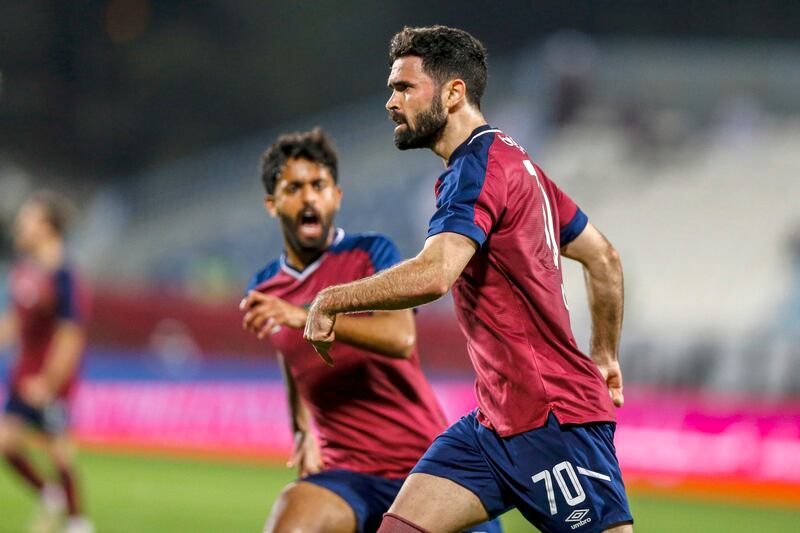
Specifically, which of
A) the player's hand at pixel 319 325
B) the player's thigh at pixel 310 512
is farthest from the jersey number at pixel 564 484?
the player's thigh at pixel 310 512

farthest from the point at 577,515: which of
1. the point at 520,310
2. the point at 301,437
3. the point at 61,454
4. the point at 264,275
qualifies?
the point at 61,454

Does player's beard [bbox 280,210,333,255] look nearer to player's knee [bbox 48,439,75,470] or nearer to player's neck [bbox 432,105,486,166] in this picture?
player's neck [bbox 432,105,486,166]

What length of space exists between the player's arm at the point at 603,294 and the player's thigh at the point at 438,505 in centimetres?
77

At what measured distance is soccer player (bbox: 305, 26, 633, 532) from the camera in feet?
12.8

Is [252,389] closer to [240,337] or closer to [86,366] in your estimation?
[240,337]

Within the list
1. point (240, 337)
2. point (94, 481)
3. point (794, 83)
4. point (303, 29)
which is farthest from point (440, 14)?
point (94, 481)

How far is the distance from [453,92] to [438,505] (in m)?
1.42

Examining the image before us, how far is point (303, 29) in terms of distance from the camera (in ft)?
85.1

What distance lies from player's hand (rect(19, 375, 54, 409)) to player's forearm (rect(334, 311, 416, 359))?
506cm

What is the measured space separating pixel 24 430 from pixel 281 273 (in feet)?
15.4

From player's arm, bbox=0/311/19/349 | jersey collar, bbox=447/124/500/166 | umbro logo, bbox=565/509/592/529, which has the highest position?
player's arm, bbox=0/311/19/349

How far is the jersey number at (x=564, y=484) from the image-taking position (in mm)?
3898

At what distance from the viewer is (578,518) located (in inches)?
154

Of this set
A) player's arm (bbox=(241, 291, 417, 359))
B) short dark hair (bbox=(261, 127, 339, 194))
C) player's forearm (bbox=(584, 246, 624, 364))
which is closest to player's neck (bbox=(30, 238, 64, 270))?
short dark hair (bbox=(261, 127, 339, 194))
